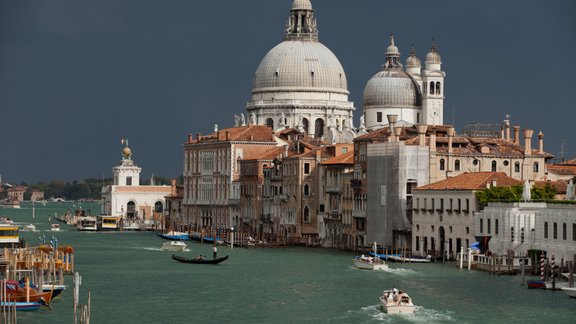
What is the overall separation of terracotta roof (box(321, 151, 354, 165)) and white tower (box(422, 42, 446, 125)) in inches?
737

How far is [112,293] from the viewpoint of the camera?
160 feet

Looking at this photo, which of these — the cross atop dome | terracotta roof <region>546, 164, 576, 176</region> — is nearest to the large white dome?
the cross atop dome

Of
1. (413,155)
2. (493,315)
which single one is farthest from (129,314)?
(413,155)

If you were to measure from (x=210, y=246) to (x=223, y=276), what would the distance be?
23776mm

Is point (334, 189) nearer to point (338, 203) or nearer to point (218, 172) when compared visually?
point (338, 203)

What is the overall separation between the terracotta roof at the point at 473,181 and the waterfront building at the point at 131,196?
56408 mm

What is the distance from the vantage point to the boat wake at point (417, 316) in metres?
41.6

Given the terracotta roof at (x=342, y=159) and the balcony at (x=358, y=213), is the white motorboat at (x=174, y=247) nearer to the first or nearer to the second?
the balcony at (x=358, y=213)

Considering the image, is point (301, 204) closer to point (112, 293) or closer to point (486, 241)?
point (486, 241)

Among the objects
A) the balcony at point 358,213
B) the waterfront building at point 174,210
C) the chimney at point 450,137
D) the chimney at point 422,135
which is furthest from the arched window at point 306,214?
the waterfront building at point 174,210

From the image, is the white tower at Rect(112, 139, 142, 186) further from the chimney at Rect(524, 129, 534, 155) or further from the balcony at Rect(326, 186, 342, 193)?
the chimney at Rect(524, 129, 534, 155)

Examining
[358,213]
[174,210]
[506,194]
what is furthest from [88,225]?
[506,194]

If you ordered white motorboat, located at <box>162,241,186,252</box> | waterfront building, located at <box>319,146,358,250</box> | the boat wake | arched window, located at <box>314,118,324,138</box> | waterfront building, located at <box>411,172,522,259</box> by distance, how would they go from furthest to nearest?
1. arched window, located at <box>314,118,324,138</box>
2. waterfront building, located at <box>319,146,358,250</box>
3. white motorboat, located at <box>162,241,186,252</box>
4. waterfront building, located at <box>411,172,522,259</box>
5. the boat wake

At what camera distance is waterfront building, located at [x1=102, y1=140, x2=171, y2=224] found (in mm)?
121625
